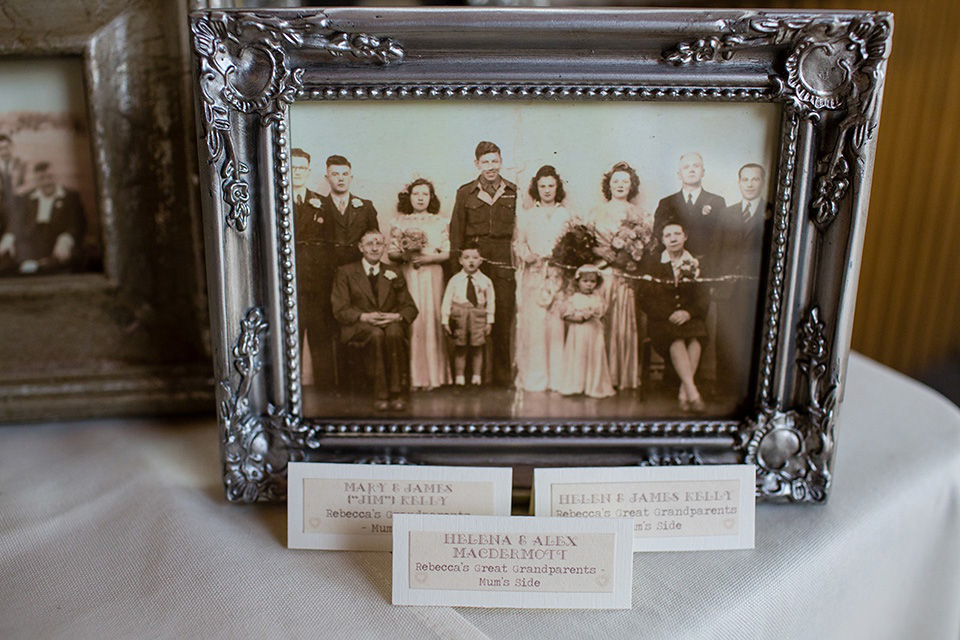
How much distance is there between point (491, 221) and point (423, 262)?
68 mm

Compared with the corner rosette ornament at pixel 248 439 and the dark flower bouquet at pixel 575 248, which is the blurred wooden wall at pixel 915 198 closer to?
the dark flower bouquet at pixel 575 248

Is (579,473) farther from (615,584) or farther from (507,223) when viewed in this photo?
(507,223)

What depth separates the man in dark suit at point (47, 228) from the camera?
0.74 metres

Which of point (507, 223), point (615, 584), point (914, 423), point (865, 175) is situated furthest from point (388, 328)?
point (914, 423)

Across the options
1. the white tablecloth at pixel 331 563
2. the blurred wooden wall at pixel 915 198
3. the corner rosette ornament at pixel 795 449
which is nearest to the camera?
the white tablecloth at pixel 331 563

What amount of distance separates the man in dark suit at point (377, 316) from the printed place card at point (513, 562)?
14 centimetres

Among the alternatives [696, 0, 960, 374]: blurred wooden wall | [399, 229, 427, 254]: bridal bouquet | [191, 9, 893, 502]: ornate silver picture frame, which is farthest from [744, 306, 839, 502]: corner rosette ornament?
[696, 0, 960, 374]: blurred wooden wall

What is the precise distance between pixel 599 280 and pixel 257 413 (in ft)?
1.06

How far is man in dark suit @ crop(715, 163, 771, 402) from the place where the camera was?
64cm

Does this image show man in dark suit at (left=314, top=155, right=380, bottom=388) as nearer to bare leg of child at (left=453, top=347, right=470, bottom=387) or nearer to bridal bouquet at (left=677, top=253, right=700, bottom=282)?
bare leg of child at (left=453, top=347, right=470, bottom=387)

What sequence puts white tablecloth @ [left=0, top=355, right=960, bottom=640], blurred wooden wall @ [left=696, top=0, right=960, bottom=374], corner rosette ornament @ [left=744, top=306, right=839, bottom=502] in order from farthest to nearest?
blurred wooden wall @ [left=696, top=0, right=960, bottom=374]
corner rosette ornament @ [left=744, top=306, right=839, bottom=502]
white tablecloth @ [left=0, top=355, right=960, bottom=640]

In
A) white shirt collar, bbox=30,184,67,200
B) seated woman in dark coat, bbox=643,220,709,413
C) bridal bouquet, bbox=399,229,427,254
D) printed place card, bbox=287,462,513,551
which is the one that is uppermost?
white shirt collar, bbox=30,184,67,200

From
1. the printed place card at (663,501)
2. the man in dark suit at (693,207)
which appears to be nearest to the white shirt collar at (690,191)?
the man in dark suit at (693,207)

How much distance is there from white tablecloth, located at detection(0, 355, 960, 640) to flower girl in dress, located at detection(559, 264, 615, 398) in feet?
0.54
